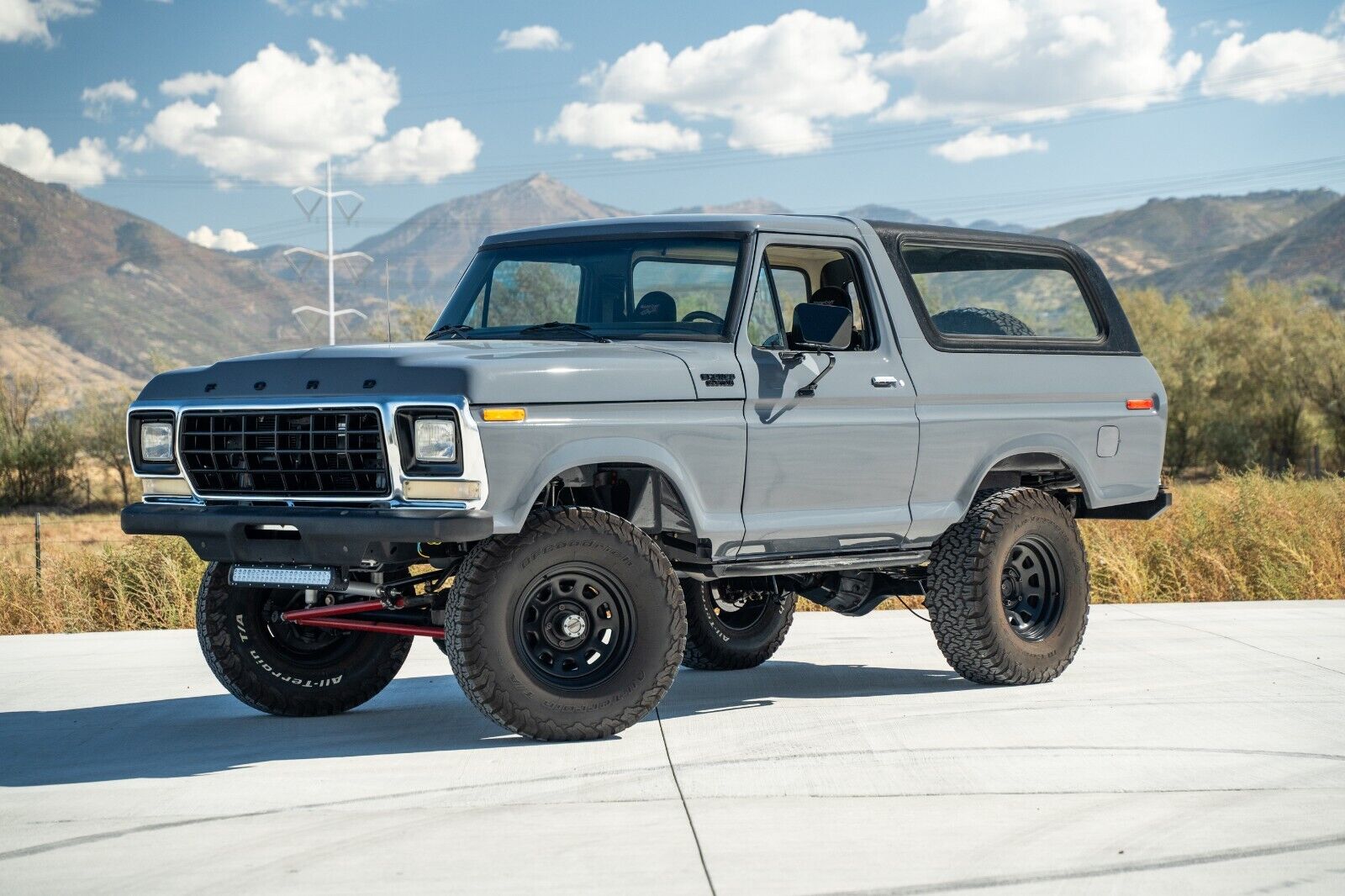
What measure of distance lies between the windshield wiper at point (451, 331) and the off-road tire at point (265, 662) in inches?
57.0

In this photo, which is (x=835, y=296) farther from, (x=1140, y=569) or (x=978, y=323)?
(x=1140, y=569)

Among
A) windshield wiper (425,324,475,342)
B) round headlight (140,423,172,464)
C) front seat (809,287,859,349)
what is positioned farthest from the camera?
front seat (809,287,859,349)

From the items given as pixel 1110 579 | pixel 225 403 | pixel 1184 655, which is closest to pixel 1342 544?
pixel 1110 579

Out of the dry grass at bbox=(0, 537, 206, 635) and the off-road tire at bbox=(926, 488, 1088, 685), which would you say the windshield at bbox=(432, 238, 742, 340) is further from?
the dry grass at bbox=(0, 537, 206, 635)

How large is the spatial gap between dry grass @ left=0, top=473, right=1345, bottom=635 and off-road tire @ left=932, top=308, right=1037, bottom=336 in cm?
427

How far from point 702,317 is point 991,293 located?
211 cm

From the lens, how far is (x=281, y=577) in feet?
21.5

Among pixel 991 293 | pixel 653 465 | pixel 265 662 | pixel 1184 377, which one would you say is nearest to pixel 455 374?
pixel 653 465

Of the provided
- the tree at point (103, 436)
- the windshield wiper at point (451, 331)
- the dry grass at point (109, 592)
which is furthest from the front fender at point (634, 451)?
the tree at point (103, 436)

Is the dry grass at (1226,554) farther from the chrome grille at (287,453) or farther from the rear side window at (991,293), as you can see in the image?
the chrome grille at (287,453)

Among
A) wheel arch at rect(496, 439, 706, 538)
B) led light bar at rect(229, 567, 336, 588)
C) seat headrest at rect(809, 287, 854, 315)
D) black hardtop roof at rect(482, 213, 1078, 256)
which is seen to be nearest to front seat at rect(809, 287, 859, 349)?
seat headrest at rect(809, 287, 854, 315)

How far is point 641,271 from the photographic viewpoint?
750 cm

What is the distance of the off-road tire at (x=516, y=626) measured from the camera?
6.33 meters

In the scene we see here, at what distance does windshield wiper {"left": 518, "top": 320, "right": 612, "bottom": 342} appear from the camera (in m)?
7.16
